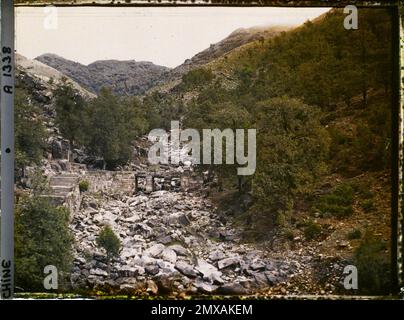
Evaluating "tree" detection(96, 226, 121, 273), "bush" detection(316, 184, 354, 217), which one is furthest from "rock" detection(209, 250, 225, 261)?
Answer: "bush" detection(316, 184, 354, 217)

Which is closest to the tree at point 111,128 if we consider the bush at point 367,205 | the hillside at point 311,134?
the hillside at point 311,134

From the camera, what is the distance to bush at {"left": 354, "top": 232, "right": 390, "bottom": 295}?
4.01 meters

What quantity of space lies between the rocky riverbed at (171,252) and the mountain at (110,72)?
88cm

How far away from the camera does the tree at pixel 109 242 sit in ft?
13.5

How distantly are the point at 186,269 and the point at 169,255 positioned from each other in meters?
0.17

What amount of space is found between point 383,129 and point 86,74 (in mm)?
2360

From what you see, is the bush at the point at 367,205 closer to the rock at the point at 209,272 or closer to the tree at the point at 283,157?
the tree at the point at 283,157

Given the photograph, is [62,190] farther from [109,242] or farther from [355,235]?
[355,235]

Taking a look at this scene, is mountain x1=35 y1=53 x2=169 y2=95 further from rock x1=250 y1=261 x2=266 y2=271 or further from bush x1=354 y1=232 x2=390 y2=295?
bush x1=354 y1=232 x2=390 y2=295

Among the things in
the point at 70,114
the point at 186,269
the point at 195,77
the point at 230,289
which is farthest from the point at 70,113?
the point at 230,289

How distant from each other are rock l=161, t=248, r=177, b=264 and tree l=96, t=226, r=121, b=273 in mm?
359

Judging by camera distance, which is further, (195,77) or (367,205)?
(195,77)

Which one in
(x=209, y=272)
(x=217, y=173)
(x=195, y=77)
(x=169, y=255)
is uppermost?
(x=195, y=77)

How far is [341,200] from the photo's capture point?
4.05 meters
